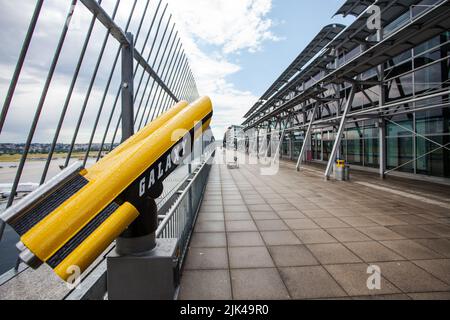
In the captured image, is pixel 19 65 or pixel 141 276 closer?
pixel 141 276

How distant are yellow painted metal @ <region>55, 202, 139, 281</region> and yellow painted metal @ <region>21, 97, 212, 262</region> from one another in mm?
75

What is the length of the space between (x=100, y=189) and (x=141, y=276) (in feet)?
3.10

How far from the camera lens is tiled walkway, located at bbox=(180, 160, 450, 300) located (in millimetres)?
3176

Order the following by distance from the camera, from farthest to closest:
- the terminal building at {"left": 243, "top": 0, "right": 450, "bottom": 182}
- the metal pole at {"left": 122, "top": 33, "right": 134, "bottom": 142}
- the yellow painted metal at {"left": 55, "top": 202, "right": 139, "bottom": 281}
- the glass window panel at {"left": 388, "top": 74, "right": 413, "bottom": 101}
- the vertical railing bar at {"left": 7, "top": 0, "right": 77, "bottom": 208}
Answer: the glass window panel at {"left": 388, "top": 74, "right": 413, "bottom": 101}
the terminal building at {"left": 243, "top": 0, "right": 450, "bottom": 182}
the metal pole at {"left": 122, "top": 33, "right": 134, "bottom": 142}
the vertical railing bar at {"left": 7, "top": 0, "right": 77, "bottom": 208}
the yellow painted metal at {"left": 55, "top": 202, "right": 139, "bottom": 281}

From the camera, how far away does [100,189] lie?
55.1 inches

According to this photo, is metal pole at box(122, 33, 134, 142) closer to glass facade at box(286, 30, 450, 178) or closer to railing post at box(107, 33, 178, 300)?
railing post at box(107, 33, 178, 300)

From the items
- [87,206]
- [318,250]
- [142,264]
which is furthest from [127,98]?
[318,250]

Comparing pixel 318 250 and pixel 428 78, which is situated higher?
pixel 428 78

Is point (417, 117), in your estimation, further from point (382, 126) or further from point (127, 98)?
point (127, 98)

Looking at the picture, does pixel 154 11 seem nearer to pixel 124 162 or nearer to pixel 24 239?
pixel 124 162

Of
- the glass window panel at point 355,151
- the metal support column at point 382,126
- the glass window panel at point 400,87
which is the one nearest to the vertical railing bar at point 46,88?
the metal support column at point 382,126

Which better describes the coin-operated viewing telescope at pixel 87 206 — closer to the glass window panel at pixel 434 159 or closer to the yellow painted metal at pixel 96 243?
the yellow painted metal at pixel 96 243

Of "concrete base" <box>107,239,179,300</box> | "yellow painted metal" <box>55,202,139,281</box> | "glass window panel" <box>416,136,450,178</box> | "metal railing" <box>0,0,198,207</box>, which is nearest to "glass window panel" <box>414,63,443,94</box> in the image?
"glass window panel" <box>416,136,450,178</box>

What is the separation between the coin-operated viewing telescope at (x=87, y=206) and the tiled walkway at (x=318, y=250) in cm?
215
